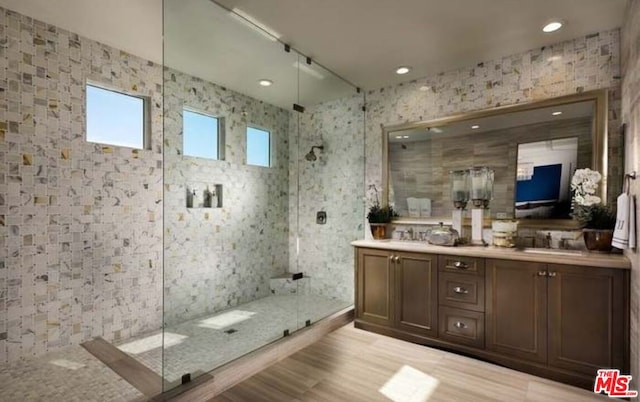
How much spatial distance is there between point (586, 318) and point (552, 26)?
7.04 feet

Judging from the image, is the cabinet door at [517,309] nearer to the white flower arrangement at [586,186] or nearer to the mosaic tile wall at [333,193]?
the white flower arrangement at [586,186]

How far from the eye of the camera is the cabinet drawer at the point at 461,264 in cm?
259

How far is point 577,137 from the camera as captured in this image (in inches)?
102

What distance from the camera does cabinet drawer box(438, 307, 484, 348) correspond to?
8.50 ft

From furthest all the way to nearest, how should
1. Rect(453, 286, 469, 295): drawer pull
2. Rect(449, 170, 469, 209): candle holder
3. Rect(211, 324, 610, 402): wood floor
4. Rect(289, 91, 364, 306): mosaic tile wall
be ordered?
Rect(289, 91, 364, 306): mosaic tile wall
Rect(449, 170, 469, 209): candle holder
Rect(453, 286, 469, 295): drawer pull
Rect(211, 324, 610, 402): wood floor

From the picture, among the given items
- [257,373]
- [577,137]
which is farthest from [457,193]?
[257,373]

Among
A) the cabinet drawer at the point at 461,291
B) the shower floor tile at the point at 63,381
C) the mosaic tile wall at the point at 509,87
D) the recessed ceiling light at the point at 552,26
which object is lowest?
the shower floor tile at the point at 63,381

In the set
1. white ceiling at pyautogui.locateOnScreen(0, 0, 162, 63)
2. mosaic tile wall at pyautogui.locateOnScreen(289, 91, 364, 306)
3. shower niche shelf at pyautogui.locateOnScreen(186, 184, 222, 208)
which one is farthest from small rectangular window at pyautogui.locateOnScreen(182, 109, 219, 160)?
mosaic tile wall at pyautogui.locateOnScreen(289, 91, 364, 306)

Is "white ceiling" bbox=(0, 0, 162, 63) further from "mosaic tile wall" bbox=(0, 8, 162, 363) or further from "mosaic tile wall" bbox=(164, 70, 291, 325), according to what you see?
"mosaic tile wall" bbox=(164, 70, 291, 325)

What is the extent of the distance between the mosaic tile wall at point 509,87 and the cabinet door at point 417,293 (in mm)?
890

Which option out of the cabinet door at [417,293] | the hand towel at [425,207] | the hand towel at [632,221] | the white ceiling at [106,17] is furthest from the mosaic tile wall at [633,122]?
the white ceiling at [106,17]

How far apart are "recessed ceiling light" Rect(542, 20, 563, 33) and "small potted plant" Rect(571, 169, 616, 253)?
1.11m

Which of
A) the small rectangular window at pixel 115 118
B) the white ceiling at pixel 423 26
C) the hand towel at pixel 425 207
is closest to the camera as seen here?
the white ceiling at pixel 423 26

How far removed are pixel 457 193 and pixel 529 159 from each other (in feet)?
2.13
